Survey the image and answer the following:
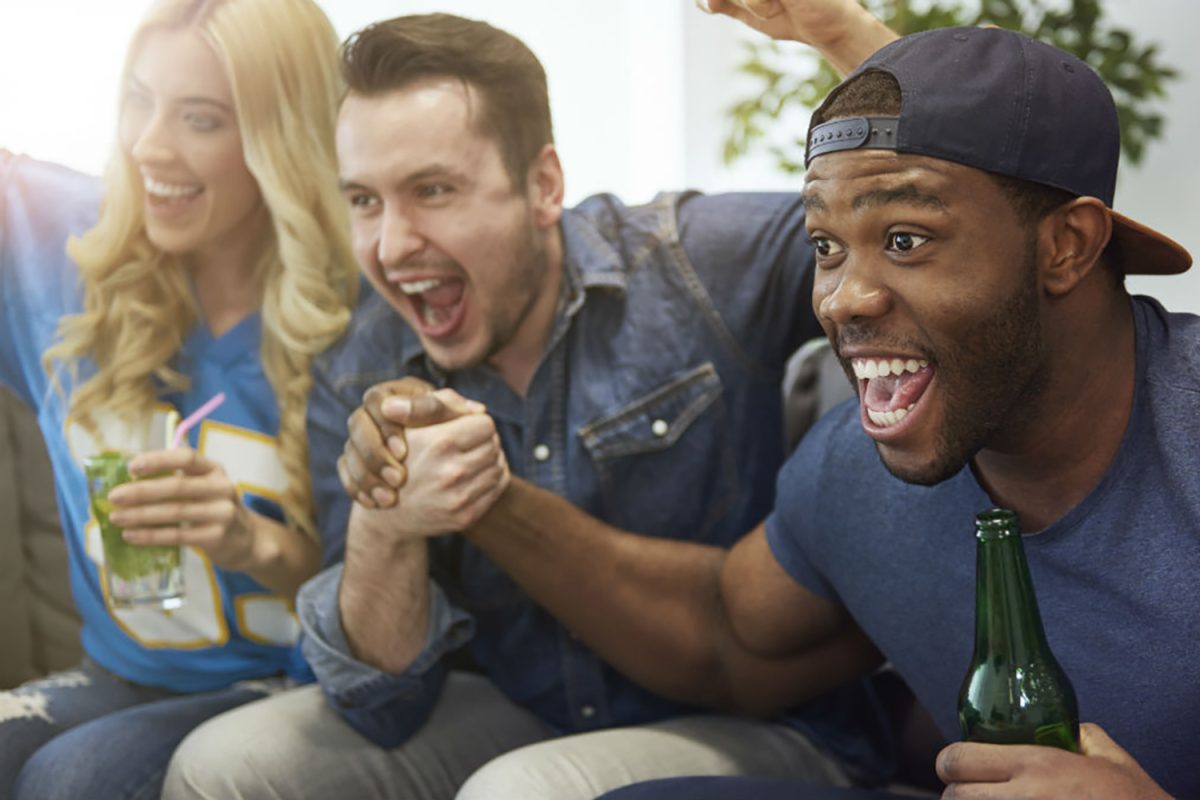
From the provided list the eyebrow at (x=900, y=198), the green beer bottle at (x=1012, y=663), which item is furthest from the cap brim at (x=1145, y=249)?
the green beer bottle at (x=1012, y=663)

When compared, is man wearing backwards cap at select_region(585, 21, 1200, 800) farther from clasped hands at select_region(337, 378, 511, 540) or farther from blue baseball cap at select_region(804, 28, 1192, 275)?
clasped hands at select_region(337, 378, 511, 540)

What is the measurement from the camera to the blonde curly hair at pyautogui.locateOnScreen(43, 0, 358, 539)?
5.65 feet

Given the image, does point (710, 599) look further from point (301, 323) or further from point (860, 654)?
point (301, 323)

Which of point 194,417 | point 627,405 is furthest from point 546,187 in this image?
point 194,417

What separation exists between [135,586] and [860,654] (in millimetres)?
849

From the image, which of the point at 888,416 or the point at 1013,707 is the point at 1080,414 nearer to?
the point at 888,416

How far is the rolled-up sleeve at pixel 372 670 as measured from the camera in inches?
63.5

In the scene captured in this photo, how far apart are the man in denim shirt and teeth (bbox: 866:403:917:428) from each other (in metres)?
0.46

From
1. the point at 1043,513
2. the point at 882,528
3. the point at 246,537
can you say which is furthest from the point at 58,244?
the point at 1043,513

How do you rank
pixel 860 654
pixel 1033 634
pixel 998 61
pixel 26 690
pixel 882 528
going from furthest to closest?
1. pixel 26 690
2. pixel 860 654
3. pixel 882 528
4. pixel 998 61
5. pixel 1033 634

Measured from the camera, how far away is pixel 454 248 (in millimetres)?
1649

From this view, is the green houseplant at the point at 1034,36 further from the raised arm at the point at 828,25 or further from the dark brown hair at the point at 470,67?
the raised arm at the point at 828,25

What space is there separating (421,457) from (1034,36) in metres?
1.51

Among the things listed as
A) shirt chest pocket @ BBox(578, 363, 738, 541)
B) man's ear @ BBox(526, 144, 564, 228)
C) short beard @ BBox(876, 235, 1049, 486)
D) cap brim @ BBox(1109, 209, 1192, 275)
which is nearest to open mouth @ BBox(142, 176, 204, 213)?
man's ear @ BBox(526, 144, 564, 228)
